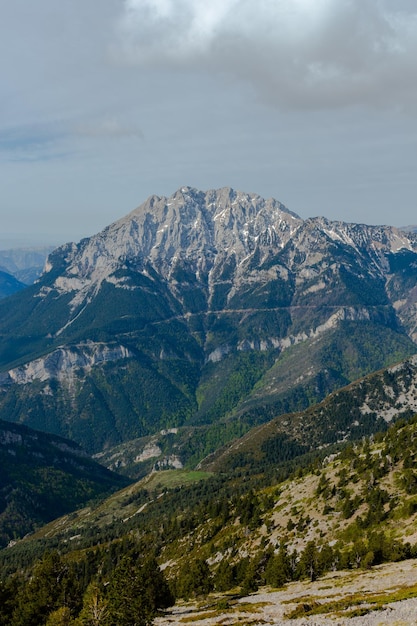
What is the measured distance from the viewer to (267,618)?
88500 millimetres

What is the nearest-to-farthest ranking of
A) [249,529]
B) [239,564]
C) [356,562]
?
1. [356,562]
2. [239,564]
3. [249,529]

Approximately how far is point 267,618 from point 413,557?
44678 mm

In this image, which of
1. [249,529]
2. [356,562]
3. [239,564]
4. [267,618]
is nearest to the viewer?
[267,618]

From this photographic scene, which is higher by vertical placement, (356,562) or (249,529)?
(356,562)

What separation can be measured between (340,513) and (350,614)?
305ft

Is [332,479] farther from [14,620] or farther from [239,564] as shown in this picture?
[14,620]

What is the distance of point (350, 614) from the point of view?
244 feet

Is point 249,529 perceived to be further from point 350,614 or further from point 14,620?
point 350,614

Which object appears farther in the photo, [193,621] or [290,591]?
[290,591]

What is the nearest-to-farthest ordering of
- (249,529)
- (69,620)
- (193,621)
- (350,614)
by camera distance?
1. (350,614)
2. (69,620)
3. (193,621)
4. (249,529)

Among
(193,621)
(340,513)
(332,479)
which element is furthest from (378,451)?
(193,621)

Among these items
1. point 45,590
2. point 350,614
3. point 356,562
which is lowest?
point 356,562

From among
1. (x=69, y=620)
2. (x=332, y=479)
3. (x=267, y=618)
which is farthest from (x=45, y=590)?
(x=332, y=479)

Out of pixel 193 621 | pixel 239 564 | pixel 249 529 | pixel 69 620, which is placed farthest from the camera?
pixel 249 529
